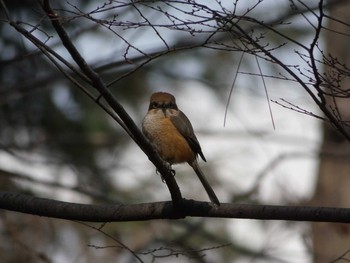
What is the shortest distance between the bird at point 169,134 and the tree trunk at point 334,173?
3753mm

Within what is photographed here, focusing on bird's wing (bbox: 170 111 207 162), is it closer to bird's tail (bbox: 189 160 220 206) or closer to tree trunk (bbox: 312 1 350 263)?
bird's tail (bbox: 189 160 220 206)

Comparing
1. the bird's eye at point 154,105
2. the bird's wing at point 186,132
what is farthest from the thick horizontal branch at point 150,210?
the bird's eye at point 154,105

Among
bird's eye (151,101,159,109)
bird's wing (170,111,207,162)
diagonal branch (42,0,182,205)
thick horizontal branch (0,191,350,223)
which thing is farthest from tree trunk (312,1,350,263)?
diagonal branch (42,0,182,205)

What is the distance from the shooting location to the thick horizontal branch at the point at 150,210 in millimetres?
4301

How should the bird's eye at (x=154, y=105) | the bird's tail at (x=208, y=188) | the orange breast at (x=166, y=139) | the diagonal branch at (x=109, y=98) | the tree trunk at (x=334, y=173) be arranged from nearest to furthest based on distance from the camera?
1. the diagonal branch at (x=109, y=98)
2. the bird's tail at (x=208, y=188)
3. the orange breast at (x=166, y=139)
4. the bird's eye at (x=154, y=105)
5. the tree trunk at (x=334, y=173)

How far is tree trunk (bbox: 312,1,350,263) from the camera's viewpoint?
951cm

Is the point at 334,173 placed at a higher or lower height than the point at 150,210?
higher

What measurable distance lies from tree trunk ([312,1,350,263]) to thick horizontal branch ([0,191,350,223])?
4.65m

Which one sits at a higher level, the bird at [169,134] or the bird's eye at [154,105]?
the bird's eye at [154,105]

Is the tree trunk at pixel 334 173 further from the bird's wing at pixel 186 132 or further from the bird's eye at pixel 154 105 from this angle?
the bird's eye at pixel 154 105

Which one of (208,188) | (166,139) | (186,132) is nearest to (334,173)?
(186,132)

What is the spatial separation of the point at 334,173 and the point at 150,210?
606 cm

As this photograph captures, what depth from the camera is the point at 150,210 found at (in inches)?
182

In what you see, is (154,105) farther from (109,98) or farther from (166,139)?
(109,98)
